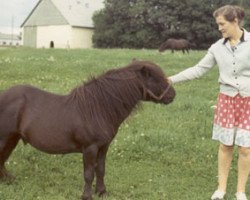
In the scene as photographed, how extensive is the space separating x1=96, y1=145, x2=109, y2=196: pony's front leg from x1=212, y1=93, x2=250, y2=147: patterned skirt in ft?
5.18

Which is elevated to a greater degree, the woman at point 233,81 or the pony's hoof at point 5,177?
the woman at point 233,81

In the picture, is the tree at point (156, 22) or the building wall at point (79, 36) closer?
the tree at point (156, 22)

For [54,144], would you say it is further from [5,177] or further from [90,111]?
[5,177]

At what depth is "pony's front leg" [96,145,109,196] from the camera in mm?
6679

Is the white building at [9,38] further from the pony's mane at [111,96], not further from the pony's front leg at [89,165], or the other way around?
the pony's front leg at [89,165]

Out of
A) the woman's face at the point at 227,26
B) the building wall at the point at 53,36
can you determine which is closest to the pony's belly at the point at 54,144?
the woman's face at the point at 227,26

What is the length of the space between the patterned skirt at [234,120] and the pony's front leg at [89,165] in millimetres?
1726

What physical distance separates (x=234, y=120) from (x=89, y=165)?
2.01m

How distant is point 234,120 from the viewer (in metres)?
6.63

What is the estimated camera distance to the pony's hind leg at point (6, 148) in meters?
6.86

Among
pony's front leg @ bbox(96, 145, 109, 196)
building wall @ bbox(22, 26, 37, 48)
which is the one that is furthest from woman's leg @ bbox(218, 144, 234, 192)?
building wall @ bbox(22, 26, 37, 48)

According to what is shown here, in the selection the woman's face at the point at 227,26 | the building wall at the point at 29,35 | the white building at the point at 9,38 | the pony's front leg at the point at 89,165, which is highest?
the woman's face at the point at 227,26

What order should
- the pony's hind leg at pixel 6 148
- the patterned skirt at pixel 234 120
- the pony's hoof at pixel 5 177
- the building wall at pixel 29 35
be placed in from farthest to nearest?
the building wall at pixel 29 35 → the pony's hoof at pixel 5 177 → the pony's hind leg at pixel 6 148 → the patterned skirt at pixel 234 120

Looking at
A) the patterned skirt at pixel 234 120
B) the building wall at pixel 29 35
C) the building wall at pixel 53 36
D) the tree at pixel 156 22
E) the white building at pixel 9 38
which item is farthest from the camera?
the white building at pixel 9 38
